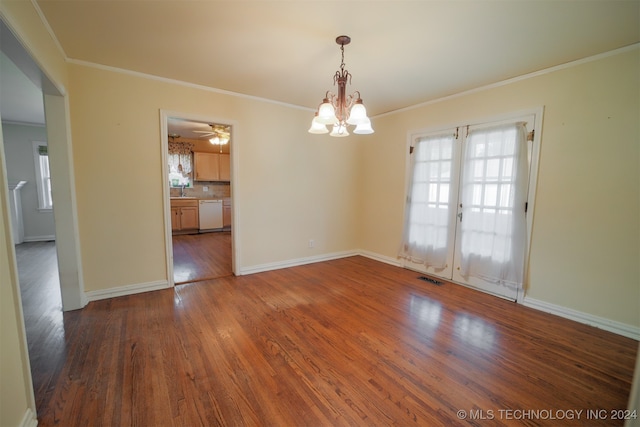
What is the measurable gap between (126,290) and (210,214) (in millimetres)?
4155

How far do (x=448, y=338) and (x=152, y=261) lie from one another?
3401 mm

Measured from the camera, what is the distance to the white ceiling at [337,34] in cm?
188

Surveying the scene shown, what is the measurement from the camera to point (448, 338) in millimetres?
2309

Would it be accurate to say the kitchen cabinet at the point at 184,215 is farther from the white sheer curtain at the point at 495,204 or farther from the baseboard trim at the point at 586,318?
the baseboard trim at the point at 586,318

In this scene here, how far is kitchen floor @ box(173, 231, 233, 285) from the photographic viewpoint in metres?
3.83

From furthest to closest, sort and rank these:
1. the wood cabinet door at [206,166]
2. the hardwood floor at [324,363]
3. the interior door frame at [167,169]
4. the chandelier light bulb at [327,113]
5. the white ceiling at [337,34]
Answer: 1. the wood cabinet door at [206,166]
2. the interior door frame at [167,169]
3. the chandelier light bulb at [327,113]
4. the white ceiling at [337,34]
5. the hardwood floor at [324,363]

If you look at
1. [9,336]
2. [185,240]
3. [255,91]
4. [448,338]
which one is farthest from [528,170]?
[185,240]

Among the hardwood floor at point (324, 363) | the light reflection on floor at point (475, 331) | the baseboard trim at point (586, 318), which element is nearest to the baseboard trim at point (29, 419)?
the hardwood floor at point (324, 363)

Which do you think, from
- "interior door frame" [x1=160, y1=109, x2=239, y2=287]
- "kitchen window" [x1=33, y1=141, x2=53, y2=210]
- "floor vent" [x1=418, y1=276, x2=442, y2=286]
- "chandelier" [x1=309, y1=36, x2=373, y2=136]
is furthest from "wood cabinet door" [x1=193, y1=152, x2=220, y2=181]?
"floor vent" [x1=418, y1=276, x2=442, y2=286]

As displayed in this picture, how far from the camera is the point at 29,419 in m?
1.37

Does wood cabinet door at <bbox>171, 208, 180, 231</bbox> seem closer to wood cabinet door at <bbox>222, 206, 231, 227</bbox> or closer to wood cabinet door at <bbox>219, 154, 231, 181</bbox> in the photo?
wood cabinet door at <bbox>222, 206, 231, 227</bbox>

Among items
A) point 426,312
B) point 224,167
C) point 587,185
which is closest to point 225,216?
point 224,167

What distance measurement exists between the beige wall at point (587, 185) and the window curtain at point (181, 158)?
7056 millimetres

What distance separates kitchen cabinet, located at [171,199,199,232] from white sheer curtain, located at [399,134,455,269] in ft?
17.7
